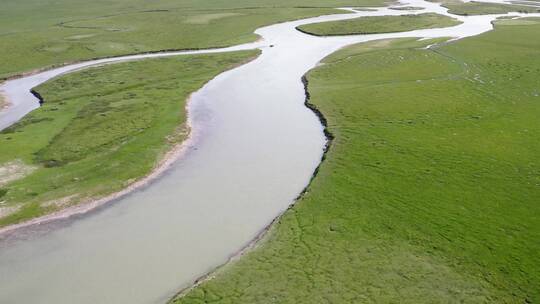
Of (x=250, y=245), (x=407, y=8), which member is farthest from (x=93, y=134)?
(x=407, y=8)

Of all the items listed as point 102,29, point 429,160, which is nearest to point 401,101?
point 429,160

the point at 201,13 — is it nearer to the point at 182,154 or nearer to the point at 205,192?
the point at 182,154

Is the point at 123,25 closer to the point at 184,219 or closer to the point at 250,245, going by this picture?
the point at 184,219

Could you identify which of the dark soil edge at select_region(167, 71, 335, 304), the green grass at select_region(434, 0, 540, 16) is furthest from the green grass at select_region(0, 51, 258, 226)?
the green grass at select_region(434, 0, 540, 16)

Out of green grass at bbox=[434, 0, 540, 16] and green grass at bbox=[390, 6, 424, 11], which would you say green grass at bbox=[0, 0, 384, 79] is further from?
green grass at bbox=[434, 0, 540, 16]

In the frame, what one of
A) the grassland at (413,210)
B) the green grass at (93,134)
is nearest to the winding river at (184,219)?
the grassland at (413,210)

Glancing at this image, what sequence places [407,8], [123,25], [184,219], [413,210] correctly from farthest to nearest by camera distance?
[407,8]
[123,25]
[184,219]
[413,210]
